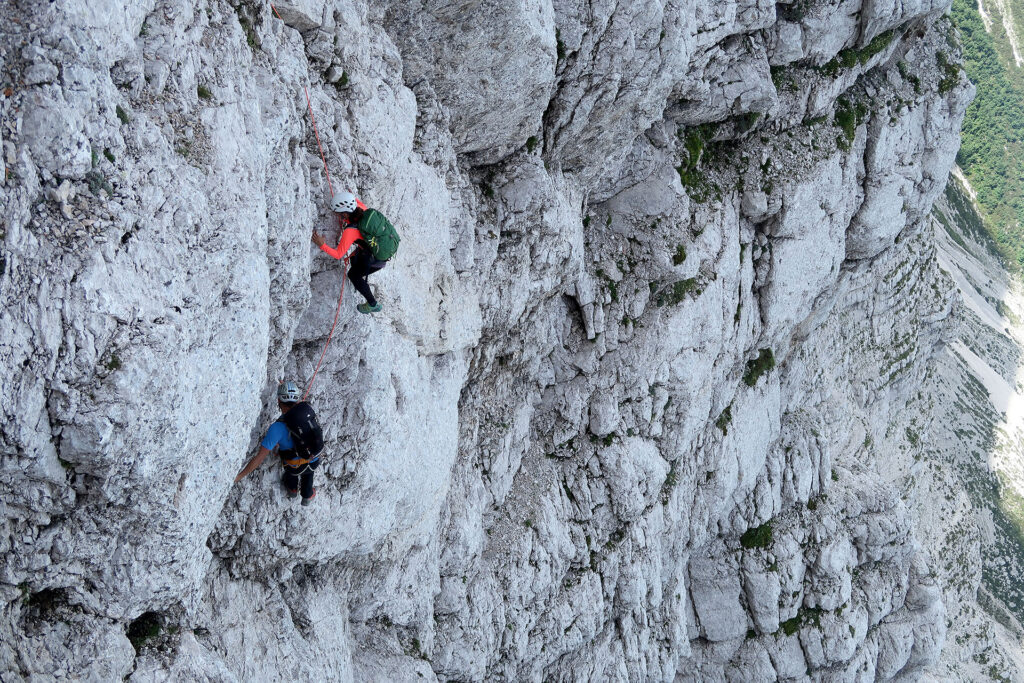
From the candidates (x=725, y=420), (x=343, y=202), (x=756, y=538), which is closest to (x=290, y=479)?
(x=343, y=202)

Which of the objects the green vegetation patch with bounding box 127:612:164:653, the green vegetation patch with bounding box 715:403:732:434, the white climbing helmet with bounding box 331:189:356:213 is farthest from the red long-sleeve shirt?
the green vegetation patch with bounding box 715:403:732:434

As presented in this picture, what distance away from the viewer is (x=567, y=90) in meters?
21.9

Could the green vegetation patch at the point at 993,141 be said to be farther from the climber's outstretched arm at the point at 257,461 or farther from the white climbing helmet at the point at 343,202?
the climber's outstretched arm at the point at 257,461

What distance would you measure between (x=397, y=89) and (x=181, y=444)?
8.82 m

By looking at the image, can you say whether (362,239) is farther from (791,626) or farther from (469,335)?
(791,626)

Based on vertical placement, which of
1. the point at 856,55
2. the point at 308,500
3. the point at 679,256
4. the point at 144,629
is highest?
the point at 856,55

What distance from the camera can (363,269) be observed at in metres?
15.0

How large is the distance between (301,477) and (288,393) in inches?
69.4

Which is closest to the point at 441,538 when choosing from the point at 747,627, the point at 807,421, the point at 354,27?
the point at 354,27

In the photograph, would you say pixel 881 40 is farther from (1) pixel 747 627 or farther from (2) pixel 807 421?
(1) pixel 747 627

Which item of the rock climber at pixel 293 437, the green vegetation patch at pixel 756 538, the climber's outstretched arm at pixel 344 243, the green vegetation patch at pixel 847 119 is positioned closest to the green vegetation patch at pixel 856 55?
the green vegetation patch at pixel 847 119

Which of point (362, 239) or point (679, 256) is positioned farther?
point (679, 256)

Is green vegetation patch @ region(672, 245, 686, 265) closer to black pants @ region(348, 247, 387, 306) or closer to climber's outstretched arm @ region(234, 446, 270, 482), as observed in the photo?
black pants @ region(348, 247, 387, 306)

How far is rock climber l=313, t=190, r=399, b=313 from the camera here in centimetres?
1430
